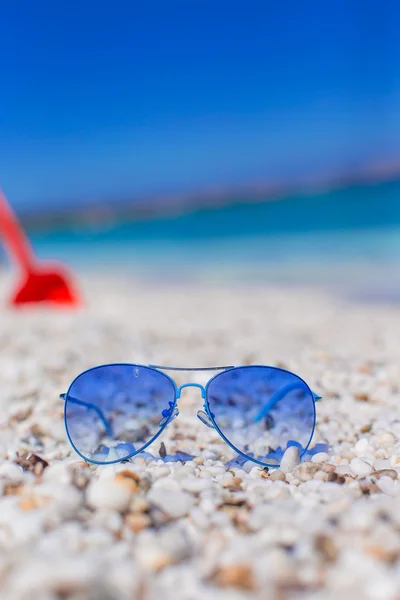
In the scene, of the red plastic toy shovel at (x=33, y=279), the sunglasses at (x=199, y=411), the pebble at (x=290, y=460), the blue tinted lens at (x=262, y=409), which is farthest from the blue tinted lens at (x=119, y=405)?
the red plastic toy shovel at (x=33, y=279)

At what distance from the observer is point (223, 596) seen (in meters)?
0.63

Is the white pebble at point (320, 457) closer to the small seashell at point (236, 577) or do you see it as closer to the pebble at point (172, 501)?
the pebble at point (172, 501)

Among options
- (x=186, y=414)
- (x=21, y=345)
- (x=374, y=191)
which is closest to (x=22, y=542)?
(x=186, y=414)

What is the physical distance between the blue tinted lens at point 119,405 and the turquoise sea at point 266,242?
10.6 ft

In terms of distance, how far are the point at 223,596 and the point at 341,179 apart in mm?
16614

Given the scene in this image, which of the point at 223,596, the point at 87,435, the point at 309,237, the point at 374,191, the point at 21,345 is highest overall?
the point at 223,596

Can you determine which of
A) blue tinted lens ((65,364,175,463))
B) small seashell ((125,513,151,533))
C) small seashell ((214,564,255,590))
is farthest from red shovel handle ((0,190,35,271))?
small seashell ((214,564,255,590))

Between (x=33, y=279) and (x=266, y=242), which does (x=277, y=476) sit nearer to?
(x=33, y=279)

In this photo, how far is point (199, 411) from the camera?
113cm

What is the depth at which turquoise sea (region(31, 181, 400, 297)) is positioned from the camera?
617 cm

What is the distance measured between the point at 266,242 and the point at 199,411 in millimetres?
9196

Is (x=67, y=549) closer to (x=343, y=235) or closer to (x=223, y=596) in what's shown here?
(x=223, y=596)

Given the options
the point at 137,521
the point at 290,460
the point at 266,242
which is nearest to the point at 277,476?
the point at 290,460

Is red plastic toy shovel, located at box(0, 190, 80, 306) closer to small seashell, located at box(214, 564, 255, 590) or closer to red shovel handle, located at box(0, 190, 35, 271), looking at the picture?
red shovel handle, located at box(0, 190, 35, 271)
